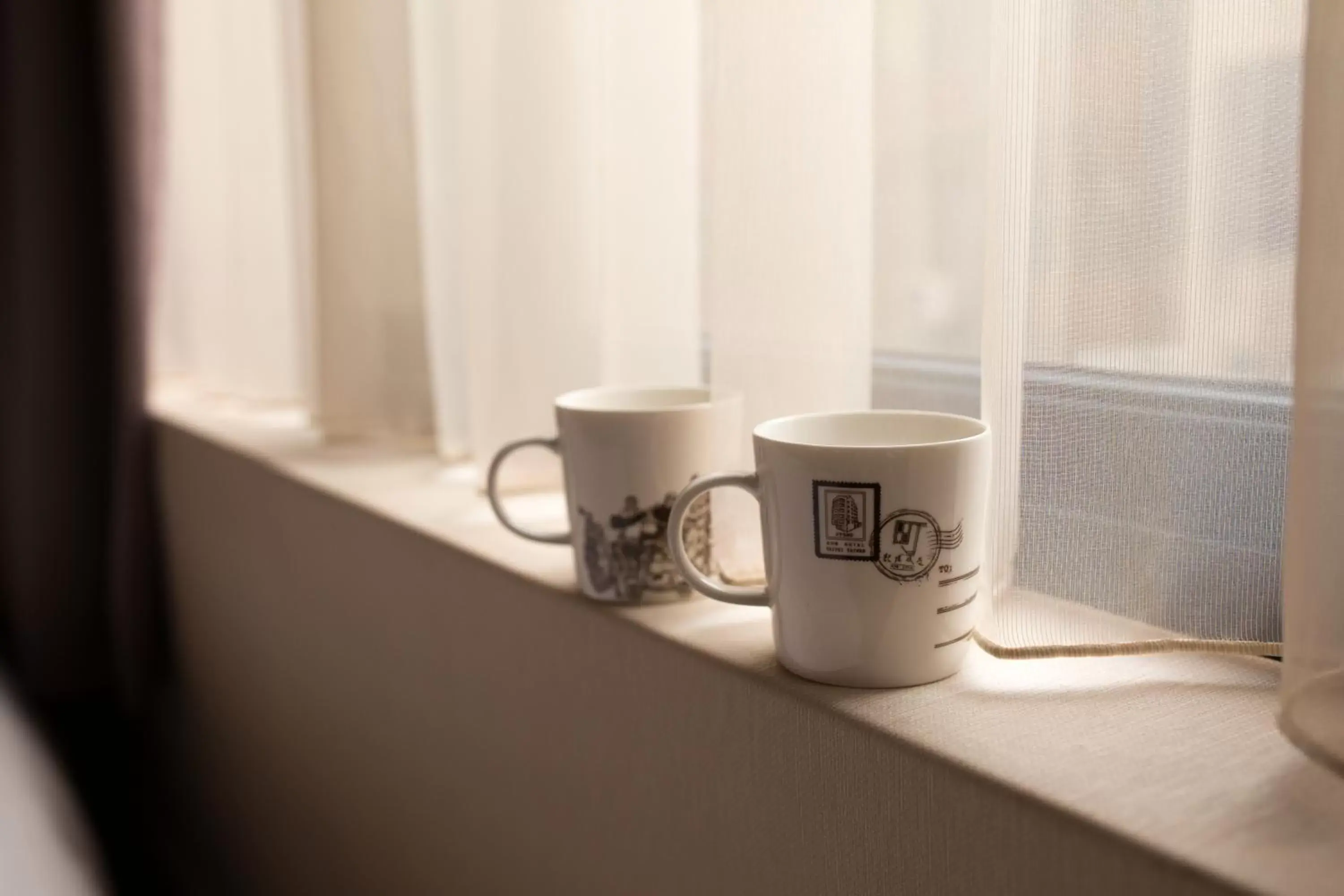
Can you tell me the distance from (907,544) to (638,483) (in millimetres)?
177

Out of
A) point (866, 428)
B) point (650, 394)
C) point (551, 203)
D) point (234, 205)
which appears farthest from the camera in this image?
point (234, 205)

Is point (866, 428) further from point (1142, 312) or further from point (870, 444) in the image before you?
point (1142, 312)

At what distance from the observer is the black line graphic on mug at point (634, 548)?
2.11 ft

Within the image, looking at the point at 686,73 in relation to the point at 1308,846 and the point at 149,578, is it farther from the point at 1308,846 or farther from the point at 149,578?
the point at 149,578

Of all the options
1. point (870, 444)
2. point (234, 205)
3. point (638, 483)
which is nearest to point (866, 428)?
point (870, 444)

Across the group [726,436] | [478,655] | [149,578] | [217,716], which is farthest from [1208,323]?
[149,578]

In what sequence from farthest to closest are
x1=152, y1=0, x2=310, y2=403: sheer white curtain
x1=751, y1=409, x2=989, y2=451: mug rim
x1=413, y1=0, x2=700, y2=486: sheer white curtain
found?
1. x1=152, y1=0, x2=310, y2=403: sheer white curtain
2. x1=413, y1=0, x2=700, y2=486: sheer white curtain
3. x1=751, y1=409, x2=989, y2=451: mug rim

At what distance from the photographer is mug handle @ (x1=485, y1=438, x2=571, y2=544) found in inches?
27.8

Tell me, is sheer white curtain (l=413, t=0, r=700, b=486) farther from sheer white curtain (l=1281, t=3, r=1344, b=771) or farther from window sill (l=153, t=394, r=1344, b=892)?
sheer white curtain (l=1281, t=3, r=1344, b=771)

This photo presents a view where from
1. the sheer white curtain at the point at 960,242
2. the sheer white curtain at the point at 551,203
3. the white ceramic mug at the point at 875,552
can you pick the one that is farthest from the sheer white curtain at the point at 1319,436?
the sheer white curtain at the point at 551,203

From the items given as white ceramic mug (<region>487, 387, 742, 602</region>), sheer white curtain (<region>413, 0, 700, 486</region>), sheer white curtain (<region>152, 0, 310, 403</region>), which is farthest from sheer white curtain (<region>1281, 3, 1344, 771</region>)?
sheer white curtain (<region>152, 0, 310, 403</region>)

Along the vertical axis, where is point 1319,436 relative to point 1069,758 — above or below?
above

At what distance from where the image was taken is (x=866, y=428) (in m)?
0.59

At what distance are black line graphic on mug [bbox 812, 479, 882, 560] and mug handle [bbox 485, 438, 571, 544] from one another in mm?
224
